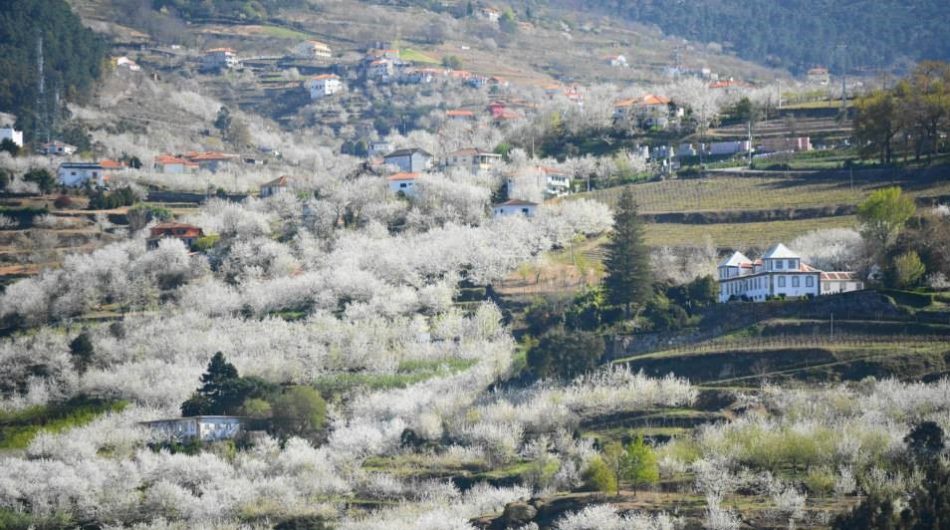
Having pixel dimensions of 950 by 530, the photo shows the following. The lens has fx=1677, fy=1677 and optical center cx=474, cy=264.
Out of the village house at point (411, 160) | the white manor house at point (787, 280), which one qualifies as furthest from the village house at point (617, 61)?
the white manor house at point (787, 280)

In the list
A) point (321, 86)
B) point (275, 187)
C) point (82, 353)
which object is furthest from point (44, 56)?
point (82, 353)

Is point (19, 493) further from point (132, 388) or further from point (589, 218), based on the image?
point (589, 218)

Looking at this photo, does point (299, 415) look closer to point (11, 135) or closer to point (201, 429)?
point (201, 429)

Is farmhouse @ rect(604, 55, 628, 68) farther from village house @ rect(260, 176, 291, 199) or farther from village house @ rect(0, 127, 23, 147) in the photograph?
village house @ rect(0, 127, 23, 147)

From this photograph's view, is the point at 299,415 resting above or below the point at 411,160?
below

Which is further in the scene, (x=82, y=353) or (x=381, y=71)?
(x=381, y=71)

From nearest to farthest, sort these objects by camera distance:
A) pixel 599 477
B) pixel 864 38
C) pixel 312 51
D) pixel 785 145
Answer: pixel 599 477 → pixel 785 145 → pixel 312 51 → pixel 864 38
